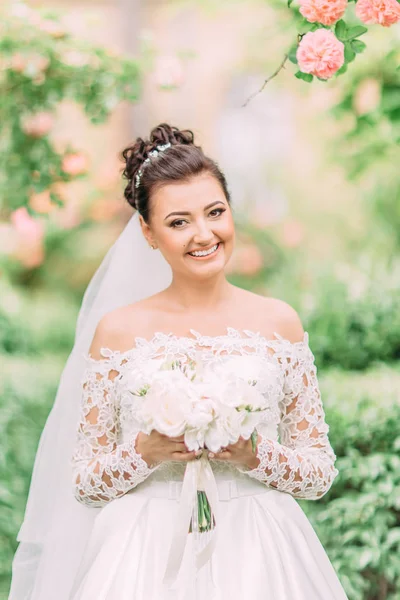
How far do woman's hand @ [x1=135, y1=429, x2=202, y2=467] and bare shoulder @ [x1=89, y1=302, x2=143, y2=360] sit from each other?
0.36 m

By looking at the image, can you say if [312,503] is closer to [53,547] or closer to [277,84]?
[53,547]

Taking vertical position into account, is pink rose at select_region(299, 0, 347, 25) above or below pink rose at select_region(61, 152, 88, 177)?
below

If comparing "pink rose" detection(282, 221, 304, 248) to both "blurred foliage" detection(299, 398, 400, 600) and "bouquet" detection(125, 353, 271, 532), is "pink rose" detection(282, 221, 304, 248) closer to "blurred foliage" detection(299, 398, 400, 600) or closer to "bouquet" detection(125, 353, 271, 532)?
"blurred foliage" detection(299, 398, 400, 600)

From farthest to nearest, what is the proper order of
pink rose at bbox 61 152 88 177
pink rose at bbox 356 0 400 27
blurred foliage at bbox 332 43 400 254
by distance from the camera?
pink rose at bbox 61 152 88 177
blurred foliage at bbox 332 43 400 254
pink rose at bbox 356 0 400 27

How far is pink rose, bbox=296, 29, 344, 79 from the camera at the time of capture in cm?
271

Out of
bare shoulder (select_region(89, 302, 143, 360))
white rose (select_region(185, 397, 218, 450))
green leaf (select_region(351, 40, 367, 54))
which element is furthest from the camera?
green leaf (select_region(351, 40, 367, 54))

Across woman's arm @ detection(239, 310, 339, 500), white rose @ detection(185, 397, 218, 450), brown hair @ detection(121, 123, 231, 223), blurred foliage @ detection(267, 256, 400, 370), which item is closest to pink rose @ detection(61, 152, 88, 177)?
blurred foliage @ detection(267, 256, 400, 370)

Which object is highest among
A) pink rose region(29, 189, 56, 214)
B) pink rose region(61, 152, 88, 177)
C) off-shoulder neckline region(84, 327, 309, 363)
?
pink rose region(61, 152, 88, 177)

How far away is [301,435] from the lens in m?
2.79

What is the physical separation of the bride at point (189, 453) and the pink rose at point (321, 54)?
1.49 feet

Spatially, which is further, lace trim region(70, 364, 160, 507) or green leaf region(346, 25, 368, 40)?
green leaf region(346, 25, 368, 40)

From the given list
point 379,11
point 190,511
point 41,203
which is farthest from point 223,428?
point 41,203

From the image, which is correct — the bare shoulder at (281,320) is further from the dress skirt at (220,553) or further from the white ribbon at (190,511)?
the white ribbon at (190,511)

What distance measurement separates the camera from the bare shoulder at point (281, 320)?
9.30ft
